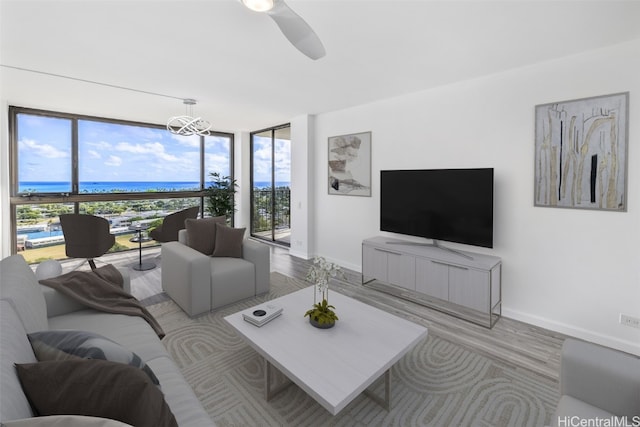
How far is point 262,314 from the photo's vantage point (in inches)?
83.8

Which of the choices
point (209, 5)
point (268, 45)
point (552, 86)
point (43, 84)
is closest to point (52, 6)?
point (209, 5)

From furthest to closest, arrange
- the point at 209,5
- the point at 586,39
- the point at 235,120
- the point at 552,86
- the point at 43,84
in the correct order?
the point at 235,120 < the point at 43,84 < the point at 552,86 < the point at 586,39 < the point at 209,5

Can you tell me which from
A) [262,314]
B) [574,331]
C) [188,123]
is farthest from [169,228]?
[574,331]

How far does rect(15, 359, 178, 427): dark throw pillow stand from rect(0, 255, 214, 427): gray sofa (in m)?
0.03

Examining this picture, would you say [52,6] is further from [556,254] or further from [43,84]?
[556,254]

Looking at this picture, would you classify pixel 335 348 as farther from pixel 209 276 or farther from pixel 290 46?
pixel 290 46

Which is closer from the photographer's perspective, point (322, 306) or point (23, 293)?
point (23, 293)

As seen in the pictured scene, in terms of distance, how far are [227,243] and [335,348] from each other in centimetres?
210

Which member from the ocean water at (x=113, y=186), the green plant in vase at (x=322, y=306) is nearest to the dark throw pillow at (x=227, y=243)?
the green plant in vase at (x=322, y=306)

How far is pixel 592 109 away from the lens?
2.49 m

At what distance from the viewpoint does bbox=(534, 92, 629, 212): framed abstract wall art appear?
7.86 feet

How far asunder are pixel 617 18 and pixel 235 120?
16.4 ft

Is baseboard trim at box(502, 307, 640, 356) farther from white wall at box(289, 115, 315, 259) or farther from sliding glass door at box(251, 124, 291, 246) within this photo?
sliding glass door at box(251, 124, 291, 246)

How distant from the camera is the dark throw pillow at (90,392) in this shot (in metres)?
0.88
